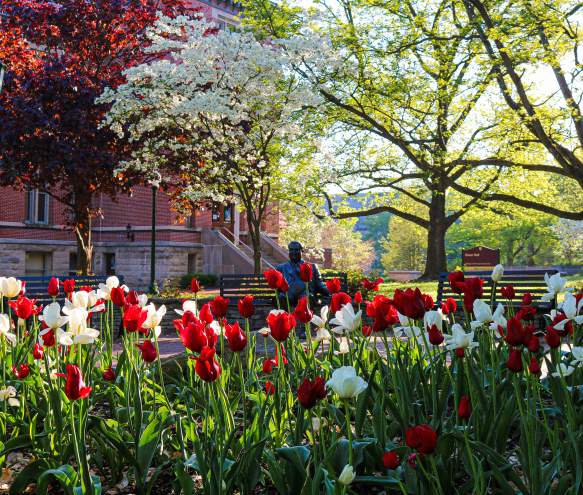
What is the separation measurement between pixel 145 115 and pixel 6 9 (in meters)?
5.89

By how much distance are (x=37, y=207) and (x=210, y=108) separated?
13450mm

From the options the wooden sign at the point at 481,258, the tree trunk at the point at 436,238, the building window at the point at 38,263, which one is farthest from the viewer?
the tree trunk at the point at 436,238

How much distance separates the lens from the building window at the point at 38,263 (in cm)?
2581

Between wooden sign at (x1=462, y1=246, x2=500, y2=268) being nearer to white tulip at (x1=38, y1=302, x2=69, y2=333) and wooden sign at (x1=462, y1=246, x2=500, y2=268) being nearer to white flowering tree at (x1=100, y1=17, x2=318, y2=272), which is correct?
white flowering tree at (x1=100, y1=17, x2=318, y2=272)

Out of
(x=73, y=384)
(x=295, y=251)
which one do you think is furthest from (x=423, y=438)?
(x=295, y=251)

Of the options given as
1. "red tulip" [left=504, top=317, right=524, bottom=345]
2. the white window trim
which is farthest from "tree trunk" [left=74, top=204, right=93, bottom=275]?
"red tulip" [left=504, top=317, right=524, bottom=345]

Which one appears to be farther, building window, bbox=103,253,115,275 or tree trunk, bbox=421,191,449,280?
tree trunk, bbox=421,191,449,280

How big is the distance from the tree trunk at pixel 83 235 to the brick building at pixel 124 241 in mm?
6159

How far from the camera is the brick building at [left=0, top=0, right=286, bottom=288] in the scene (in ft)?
82.0

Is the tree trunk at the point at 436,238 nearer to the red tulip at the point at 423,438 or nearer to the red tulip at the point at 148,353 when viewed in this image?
the red tulip at the point at 148,353

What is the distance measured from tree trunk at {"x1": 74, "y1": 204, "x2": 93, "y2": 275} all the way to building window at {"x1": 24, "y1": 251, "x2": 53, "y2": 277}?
290 inches

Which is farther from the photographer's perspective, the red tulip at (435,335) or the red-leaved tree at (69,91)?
the red-leaved tree at (69,91)

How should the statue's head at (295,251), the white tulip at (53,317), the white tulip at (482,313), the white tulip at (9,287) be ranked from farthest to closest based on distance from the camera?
the statue's head at (295,251) → the white tulip at (9,287) → the white tulip at (482,313) → the white tulip at (53,317)

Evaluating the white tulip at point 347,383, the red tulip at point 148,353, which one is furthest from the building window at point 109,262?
the white tulip at point 347,383
